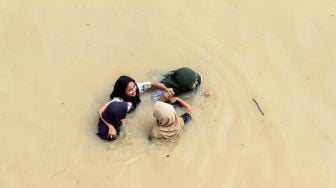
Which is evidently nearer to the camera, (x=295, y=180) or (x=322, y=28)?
(x=295, y=180)

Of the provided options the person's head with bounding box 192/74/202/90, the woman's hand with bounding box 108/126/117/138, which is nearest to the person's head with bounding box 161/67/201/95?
the person's head with bounding box 192/74/202/90

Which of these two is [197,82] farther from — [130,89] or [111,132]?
[111,132]

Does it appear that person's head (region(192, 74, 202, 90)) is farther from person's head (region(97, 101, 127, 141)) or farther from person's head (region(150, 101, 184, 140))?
person's head (region(97, 101, 127, 141))

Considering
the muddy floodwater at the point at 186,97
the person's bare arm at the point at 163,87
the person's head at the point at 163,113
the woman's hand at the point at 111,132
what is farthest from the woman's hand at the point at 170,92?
the woman's hand at the point at 111,132

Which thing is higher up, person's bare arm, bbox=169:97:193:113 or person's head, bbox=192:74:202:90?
person's head, bbox=192:74:202:90

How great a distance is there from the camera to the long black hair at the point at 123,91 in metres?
4.89

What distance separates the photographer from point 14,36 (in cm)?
571

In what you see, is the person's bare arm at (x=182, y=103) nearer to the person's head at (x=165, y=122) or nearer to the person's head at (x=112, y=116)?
the person's head at (x=165, y=122)

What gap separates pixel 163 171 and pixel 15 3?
2.83 meters

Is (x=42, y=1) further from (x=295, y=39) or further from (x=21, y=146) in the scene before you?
(x=295, y=39)

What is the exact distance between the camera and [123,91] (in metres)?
4.96

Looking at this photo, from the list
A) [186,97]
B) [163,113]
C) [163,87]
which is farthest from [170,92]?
[163,113]

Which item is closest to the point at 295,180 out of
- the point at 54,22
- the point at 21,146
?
the point at 21,146

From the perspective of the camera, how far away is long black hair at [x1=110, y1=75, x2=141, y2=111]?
4894 millimetres
